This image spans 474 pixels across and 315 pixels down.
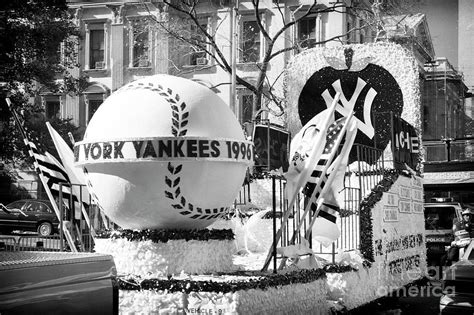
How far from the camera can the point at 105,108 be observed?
9.23m

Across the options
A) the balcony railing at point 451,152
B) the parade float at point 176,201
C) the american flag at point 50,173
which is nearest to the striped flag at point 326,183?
the parade float at point 176,201

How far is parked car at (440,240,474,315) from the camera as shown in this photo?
352 inches

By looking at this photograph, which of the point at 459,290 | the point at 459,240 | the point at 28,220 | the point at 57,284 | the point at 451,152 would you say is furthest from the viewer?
the point at 451,152

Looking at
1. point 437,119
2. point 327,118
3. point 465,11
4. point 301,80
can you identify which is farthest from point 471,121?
point 327,118

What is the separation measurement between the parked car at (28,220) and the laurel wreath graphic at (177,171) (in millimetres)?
24259

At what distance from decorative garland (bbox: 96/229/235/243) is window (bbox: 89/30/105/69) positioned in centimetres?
3704

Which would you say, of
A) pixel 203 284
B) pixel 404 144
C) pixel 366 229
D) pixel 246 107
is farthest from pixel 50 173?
pixel 246 107

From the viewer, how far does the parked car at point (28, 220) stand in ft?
105

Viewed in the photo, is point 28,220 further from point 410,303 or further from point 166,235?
point 166,235

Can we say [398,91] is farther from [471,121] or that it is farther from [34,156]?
[471,121]

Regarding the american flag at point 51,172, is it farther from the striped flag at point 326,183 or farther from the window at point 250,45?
the window at point 250,45

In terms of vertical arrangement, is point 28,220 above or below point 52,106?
below

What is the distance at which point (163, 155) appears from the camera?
8625mm

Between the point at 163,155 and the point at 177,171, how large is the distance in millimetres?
244
